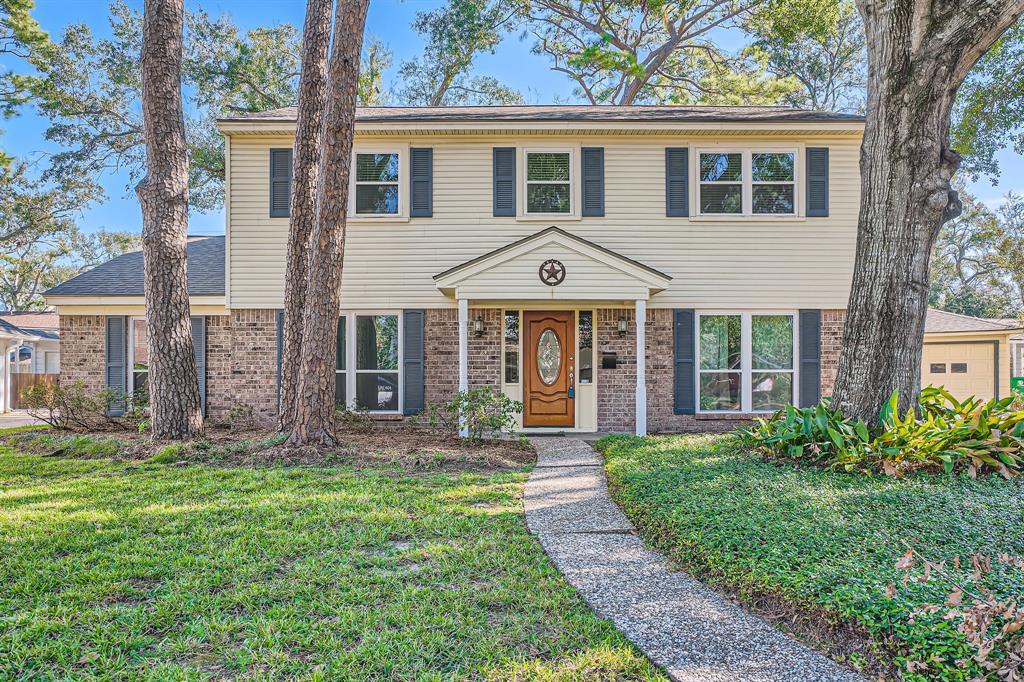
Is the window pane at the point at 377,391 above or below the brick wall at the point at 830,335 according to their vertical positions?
below

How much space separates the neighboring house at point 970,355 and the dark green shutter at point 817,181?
7488mm

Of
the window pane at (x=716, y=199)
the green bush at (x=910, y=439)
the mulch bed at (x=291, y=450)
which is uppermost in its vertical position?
the window pane at (x=716, y=199)

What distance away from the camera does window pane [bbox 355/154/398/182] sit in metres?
9.74

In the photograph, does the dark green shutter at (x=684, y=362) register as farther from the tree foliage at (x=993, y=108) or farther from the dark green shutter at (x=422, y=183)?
the tree foliage at (x=993, y=108)

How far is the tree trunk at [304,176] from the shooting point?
27.0 ft

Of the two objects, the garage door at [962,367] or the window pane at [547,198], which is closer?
the window pane at [547,198]

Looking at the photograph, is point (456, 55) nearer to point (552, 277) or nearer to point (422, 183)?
point (422, 183)

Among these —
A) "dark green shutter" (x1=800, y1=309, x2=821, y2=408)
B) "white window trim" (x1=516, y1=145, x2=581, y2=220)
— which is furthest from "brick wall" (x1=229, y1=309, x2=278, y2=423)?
"dark green shutter" (x1=800, y1=309, x2=821, y2=408)

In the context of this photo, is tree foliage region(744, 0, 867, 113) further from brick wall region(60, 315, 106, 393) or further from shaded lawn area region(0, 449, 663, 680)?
brick wall region(60, 315, 106, 393)

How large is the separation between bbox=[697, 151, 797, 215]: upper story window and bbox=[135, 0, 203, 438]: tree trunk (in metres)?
8.59

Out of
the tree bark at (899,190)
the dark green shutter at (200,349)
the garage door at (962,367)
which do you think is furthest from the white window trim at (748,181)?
the dark green shutter at (200,349)

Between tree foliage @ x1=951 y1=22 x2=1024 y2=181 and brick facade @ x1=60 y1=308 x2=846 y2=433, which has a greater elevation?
tree foliage @ x1=951 y1=22 x2=1024 y2=181

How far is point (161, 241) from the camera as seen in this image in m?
7.91

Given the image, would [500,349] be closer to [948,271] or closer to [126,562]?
[126,562]
